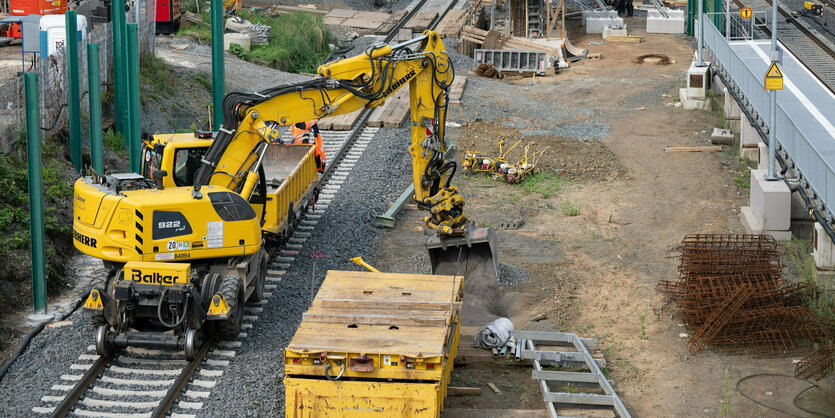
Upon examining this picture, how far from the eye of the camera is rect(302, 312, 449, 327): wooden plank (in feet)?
43.3

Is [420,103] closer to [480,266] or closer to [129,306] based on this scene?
[480,266]

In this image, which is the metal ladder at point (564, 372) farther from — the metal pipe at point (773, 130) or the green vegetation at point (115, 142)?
the green vegetation at point (115, 142)

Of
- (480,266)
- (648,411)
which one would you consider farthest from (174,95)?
(648,411)

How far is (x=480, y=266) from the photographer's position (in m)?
17.9

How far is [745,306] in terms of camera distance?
640 inches

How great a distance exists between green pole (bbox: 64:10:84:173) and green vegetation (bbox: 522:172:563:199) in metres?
9.66

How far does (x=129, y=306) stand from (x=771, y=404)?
27.9ft

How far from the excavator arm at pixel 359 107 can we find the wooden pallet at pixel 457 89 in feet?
43.1

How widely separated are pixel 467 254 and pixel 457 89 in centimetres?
1540

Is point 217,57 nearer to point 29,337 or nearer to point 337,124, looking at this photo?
point 337,124

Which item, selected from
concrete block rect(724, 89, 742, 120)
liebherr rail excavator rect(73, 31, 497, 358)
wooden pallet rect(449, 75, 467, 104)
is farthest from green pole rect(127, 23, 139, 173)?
concrete block rect(724, 89, 742, 120)

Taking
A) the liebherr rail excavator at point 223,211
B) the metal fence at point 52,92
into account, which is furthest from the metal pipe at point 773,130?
the metal fence at point 52,92

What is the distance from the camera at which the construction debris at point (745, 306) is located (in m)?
15.9

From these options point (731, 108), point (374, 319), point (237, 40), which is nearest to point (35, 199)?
point (374, 319)
